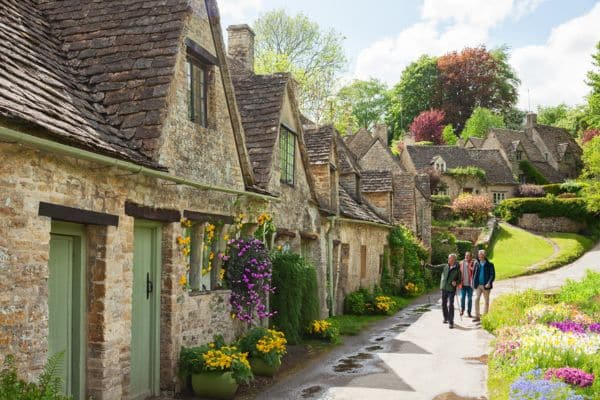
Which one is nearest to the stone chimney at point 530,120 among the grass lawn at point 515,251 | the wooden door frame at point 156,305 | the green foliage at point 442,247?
the grass lawn at point 515,251

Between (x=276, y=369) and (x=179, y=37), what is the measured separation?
20.2 ft

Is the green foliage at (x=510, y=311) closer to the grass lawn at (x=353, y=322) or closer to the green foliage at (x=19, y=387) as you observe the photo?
the grass lawn at (x=353, y=322)

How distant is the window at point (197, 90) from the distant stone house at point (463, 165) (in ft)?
165

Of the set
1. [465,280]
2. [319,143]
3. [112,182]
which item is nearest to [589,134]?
[465,280]

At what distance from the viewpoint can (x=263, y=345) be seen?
39.2 feet

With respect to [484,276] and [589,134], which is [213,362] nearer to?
[484,276]

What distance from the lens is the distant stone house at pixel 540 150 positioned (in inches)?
2719

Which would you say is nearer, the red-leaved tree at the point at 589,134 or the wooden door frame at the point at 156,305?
the wooden door frame at the point at 156,305

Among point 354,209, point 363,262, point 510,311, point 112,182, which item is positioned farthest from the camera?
point 363,262

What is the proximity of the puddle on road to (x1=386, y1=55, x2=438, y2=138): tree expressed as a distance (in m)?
79.5

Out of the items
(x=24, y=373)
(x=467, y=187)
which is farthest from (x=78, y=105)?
(x=467, y=187)

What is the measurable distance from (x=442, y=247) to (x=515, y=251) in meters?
5.02

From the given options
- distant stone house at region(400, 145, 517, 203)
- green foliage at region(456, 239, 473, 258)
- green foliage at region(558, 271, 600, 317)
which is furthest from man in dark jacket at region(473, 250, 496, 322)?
distant stone house at region(400, 145, 517, 203)

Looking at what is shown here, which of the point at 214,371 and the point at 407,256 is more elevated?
the point at 407,256
